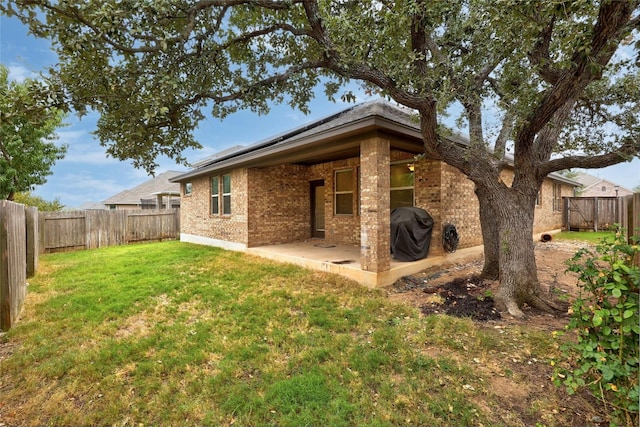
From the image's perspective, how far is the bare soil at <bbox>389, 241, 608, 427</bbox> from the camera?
2.31 metres

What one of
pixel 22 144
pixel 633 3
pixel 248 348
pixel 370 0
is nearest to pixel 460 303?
pixel 248 348

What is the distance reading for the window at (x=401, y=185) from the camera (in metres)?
7.69

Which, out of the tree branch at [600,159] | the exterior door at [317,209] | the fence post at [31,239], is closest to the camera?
the tree branch at [600,159]

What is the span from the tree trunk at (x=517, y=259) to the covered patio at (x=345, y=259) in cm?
194

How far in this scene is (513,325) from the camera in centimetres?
390

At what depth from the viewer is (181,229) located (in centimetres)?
1389

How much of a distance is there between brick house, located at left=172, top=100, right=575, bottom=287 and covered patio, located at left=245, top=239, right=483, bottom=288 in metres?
0.04

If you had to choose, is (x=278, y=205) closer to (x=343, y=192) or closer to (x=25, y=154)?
(x=343, y=192)

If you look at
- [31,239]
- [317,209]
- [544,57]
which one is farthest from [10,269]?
[544,57]

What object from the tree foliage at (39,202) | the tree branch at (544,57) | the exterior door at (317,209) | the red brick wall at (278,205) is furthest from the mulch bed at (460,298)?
the tree foliage at (39,202)

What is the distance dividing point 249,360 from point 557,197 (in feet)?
61.5

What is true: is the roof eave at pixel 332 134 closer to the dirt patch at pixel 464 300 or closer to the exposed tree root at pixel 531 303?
the dirt patch at pixel 464 300

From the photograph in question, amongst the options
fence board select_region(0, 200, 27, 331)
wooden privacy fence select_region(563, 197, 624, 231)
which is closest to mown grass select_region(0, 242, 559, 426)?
fence board select_region(0, 200, 27, 331)

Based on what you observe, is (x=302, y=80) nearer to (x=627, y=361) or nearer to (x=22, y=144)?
(x=627, y=361)
